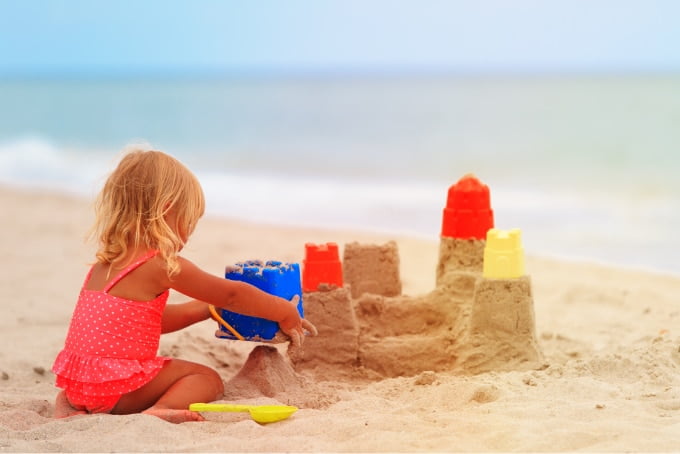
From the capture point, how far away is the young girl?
8.21 ft

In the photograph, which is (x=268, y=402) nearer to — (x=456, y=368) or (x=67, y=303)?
(x=456, y=368)

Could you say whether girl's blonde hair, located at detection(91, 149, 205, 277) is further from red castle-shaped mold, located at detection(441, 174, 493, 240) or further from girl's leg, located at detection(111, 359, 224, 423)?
A: red castle-shaped mold, located at detection(441, 174, 493, 240)

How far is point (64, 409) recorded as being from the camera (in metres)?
2.54

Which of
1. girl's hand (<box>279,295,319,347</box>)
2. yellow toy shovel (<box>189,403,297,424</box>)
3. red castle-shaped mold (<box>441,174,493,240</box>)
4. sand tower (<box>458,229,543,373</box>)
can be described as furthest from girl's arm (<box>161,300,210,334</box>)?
red castle-shaped mold (<box>441,174,493,240</box>)

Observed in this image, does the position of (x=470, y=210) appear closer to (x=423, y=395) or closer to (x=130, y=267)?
(x=423, y=395)

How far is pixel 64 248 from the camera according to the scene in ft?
18.9

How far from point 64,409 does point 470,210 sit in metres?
1.79

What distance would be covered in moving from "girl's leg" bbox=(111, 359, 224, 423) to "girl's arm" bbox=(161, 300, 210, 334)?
9.2 inches

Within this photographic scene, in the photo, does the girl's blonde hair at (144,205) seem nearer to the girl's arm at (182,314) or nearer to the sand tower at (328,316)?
the girl's arm at (182,314)

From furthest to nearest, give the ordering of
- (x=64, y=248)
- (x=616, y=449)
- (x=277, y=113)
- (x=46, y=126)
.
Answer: (x=277, y=113), (x=46, y=126), (x=64, y=248), (x=616, y=449)

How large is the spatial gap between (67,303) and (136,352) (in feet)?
6.03

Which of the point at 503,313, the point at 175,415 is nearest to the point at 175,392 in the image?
the point at 175,415

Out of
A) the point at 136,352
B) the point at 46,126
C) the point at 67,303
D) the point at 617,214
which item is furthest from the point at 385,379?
the point at 46,126

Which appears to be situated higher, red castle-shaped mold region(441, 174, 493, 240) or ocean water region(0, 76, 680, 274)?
ocean water region(0, 76, 680, 274)
